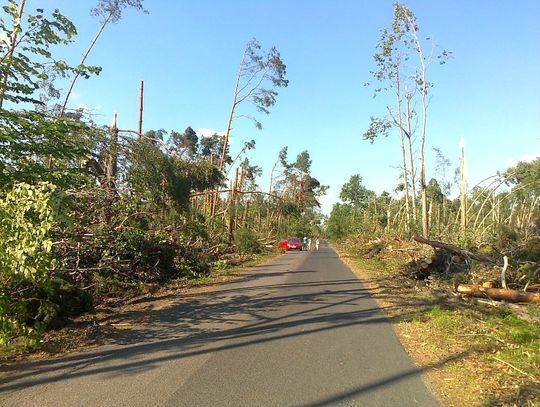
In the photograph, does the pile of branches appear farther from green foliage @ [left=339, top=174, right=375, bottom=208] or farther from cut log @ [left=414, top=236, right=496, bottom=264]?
green foliage @ [left=339, top=174, right=375, bottom=208]

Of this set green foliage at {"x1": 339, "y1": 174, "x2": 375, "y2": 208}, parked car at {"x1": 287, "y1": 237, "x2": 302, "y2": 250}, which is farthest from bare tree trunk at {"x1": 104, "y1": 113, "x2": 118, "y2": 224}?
green foliage at {"x1": 339, "y1": 174, "x2": 375, "y2": 208}

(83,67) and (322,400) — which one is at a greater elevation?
(83,67)

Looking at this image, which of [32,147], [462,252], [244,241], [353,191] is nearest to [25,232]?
[32,147]

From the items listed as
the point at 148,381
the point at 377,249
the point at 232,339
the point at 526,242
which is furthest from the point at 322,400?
the point at 377,249

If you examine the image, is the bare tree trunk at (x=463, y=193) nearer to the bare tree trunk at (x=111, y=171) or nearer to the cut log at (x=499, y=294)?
the cut log at (x=499, y=294)

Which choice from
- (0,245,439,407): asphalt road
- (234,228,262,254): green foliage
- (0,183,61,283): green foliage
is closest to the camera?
(0,245,439,407): asphalt road

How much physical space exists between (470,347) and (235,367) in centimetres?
385

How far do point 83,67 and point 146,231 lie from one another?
26.7 feet

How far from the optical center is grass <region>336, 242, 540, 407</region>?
548cm

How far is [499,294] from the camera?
12.2 meters

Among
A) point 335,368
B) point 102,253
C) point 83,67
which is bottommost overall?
point 335,368

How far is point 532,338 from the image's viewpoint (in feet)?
25.8

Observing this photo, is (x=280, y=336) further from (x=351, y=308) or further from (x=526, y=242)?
(x=526, y=242)

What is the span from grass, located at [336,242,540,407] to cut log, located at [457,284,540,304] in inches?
23.4
